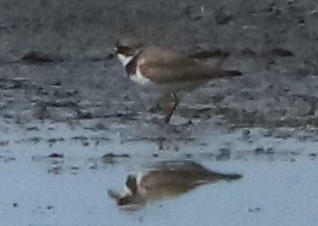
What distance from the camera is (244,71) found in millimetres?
11086

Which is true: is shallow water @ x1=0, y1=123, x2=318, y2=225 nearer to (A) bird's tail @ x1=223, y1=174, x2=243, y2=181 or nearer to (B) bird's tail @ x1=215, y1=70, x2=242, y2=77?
(A) bird's tail @ x1=223, y1=174, x2=243, y2=181

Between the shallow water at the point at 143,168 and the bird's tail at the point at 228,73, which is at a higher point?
the bird's tail at the point at 228,73

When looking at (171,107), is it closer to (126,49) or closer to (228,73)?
(228,73)

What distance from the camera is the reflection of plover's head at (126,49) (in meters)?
10.6

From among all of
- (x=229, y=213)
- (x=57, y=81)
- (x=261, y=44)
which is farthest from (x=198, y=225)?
(x=261, y=44)

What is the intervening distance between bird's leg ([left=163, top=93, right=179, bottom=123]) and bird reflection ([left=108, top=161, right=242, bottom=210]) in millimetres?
1010

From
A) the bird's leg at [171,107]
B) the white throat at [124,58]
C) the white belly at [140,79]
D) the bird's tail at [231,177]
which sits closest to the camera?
the bird's tail at [231,177]

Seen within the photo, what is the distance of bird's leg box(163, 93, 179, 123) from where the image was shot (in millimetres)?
9951

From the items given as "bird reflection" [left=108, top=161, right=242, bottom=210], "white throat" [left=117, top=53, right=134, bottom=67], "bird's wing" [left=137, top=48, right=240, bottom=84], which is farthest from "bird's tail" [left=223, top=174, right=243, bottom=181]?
"white throat" [left=117, top=53, right=134, bottom=67]

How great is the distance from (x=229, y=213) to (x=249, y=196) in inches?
11.1

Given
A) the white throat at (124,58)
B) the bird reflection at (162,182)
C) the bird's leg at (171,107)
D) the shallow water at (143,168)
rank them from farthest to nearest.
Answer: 1. the white throat at (124,58)
2. the bird's leg at (171,107)
3. the bird reflection at (162,182)
4. the shallow water at (143,168)

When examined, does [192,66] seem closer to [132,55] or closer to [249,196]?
[132,55]

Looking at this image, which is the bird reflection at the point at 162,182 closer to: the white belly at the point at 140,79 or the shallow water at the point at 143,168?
the shallow water at the point at 143,168

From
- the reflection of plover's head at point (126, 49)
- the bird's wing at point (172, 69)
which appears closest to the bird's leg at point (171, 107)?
the bird's wing at point (172, 69)
